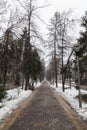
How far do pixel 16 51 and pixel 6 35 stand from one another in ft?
5.42

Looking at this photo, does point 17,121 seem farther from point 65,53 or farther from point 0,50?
point 65,53

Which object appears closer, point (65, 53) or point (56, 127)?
point (56, 127)

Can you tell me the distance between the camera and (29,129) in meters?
7.39

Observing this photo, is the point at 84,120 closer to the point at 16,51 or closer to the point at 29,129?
the point at 29,129

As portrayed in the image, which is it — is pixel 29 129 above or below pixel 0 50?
below

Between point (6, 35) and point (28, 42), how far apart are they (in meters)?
11.4

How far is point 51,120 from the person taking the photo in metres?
8.87

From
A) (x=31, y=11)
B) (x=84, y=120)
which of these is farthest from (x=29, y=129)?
(x=31, y=11)

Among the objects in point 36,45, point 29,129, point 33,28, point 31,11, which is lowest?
point 29,129

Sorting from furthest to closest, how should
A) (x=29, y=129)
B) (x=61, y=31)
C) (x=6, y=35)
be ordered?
(x=61, y=31) < (x=6, y=35) < (x=29, y=129)

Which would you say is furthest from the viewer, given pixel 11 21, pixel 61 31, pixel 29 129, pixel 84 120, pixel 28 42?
pixel 28 42

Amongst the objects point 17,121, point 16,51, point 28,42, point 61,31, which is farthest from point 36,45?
point 17,121

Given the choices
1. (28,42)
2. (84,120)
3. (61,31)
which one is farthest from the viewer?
(28,42)

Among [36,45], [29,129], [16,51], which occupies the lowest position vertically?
[29,129]
